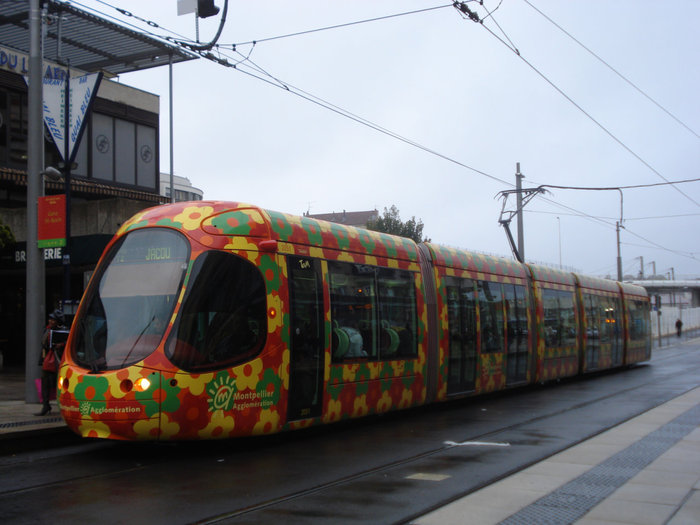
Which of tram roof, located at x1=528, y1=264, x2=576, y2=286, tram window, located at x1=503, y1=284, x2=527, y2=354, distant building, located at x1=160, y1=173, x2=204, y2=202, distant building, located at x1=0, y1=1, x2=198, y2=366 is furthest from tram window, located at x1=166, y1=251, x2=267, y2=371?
distant building, located at x1=160, y1=173, x2=204, y2=202

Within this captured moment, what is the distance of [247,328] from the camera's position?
9750mm

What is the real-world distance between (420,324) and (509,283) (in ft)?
16.2

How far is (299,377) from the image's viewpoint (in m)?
10.5

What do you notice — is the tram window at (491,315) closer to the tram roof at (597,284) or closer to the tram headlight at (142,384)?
the tram roof at (597,284)

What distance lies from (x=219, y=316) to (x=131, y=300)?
46.4 inches

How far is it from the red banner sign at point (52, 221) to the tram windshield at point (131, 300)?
3.33m

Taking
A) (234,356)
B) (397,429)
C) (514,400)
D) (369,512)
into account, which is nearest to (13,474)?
(234,356)

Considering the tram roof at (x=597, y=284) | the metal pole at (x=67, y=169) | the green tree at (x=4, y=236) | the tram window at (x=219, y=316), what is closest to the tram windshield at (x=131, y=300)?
the tram window at (x=219, y=316)

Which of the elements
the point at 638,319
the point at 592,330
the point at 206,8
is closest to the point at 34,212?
the point at 206,8

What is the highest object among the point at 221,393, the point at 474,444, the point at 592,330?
the point at 592,330

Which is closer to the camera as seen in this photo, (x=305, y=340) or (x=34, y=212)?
(x=305, y=340)

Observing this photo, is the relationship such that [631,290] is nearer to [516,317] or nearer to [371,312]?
[516,317]

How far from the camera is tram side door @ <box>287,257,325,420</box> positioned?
1041cm

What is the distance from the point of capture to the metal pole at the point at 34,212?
43.7 feet
